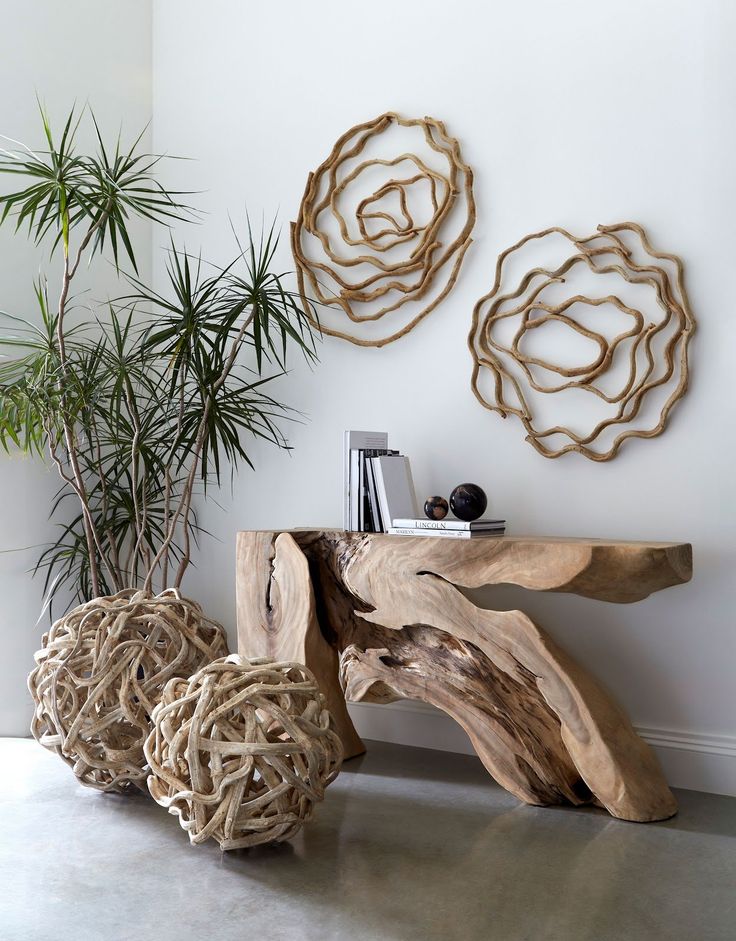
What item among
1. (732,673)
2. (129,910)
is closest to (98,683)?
(129,910)

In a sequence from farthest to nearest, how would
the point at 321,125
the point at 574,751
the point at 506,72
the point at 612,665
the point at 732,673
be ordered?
the point at 321,125 < the point at 506,72 < the point at 612,665 < the point at 732,673 < the point at 574,751

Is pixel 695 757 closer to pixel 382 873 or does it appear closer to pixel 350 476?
pixel 382 873

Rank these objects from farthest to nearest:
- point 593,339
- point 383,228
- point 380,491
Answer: point 383,228 < point 380,491 < point 593,339

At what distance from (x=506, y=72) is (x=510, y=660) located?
1.87m

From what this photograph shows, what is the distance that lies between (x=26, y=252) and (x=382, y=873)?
2540 millimetres

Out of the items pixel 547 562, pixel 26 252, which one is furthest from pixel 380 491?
pixel 26 252

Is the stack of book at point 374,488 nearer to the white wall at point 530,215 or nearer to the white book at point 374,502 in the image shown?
the white book at point 374,502

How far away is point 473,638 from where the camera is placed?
2.51 metres

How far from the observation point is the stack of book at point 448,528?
2.65 m

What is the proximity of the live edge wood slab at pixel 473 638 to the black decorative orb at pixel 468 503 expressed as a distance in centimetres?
20

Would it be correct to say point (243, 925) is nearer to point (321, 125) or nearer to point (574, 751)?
point (574, 751)

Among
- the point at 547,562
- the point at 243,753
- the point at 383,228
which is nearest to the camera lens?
the point at 243,753

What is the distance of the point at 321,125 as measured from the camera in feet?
11.2

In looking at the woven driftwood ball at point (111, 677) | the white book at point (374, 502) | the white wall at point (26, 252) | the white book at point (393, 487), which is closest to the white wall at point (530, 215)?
the white book at point (393, 487)
